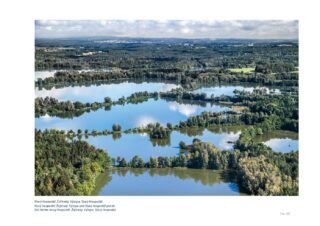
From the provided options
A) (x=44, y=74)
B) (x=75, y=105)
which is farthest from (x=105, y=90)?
(x=44, y=74)

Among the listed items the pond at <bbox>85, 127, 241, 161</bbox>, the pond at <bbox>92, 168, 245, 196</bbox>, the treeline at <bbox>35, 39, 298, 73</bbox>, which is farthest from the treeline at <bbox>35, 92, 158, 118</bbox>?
the pond at <bbox>92, 168, 245, 196</bbox>

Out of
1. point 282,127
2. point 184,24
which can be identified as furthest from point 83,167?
point 282,127

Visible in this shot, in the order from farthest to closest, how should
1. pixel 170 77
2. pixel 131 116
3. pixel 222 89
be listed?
pixel 222 89
pixel 170 77
pixel 131 116

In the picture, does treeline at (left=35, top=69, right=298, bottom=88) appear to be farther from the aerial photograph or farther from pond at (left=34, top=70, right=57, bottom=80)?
pond at (left=34, top=70, right=57, bottom=80)

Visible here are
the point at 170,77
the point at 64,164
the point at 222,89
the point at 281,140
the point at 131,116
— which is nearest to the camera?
the point at 64,164

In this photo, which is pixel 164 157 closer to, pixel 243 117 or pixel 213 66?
pixel 243 117

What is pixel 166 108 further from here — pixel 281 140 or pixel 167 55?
pixel 281 140
